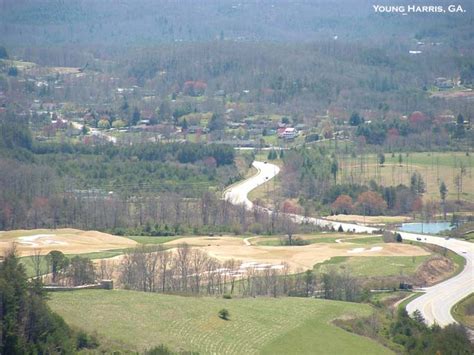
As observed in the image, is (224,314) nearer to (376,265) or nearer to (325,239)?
(376,265)

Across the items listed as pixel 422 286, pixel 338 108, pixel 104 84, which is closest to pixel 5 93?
pixel 104 84

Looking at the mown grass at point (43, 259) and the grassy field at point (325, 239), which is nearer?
the mown grass at point (43, 259)

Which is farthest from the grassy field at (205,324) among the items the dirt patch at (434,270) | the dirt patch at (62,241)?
the dirt patch at (62,241)

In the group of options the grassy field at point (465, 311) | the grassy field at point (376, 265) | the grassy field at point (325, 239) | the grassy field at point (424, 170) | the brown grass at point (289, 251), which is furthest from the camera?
the grassy field at point (424, 170)

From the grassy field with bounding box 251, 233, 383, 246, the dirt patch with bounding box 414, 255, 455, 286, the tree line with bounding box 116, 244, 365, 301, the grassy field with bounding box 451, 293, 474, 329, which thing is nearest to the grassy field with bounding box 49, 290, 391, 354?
the tree line with bounding box 116, 244, 365, 301

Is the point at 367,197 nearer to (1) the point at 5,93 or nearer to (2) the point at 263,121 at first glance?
(2) the point at 263,121

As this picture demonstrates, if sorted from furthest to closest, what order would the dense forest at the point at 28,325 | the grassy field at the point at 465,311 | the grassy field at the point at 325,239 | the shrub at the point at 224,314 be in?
the grassy field at the point at 325,239 < the grassy field at the point at 465,311 < the shrub at the point at 224,314 < the dense forest at the point at 28,325

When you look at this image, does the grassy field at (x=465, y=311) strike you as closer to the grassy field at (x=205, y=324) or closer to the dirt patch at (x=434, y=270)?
the dirt patch at (x=434, y=270)

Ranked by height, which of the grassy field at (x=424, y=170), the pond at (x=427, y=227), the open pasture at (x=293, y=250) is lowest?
the pond at (x=427, y=227)
